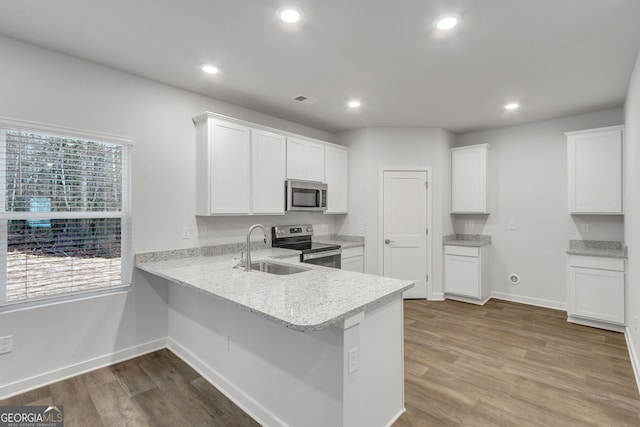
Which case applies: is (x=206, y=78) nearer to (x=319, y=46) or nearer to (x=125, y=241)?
(x=319, y=46)

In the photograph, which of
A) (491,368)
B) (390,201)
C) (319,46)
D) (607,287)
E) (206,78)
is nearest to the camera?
(319,46)

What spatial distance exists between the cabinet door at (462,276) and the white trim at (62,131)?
4.34 m

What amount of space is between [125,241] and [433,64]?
3144mm

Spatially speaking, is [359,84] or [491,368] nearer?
[491,368]

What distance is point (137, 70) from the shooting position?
108 inches

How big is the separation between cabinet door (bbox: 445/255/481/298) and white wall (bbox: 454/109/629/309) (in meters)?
0.62

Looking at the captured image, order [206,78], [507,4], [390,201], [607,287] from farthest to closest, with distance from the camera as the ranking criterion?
[390,201] < [607,287] < [206,78] < [507,4]

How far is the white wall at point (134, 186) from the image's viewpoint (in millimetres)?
2295

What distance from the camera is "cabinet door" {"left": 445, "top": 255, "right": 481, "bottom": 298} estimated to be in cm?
437

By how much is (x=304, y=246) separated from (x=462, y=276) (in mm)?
2400

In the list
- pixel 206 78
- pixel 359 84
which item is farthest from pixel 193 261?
pixel 359 84

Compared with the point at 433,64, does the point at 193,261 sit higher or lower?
lower

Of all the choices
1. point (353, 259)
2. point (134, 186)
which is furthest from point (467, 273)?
point (134, 186)

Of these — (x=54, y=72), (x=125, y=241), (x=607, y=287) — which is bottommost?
(x=607, y=287)
